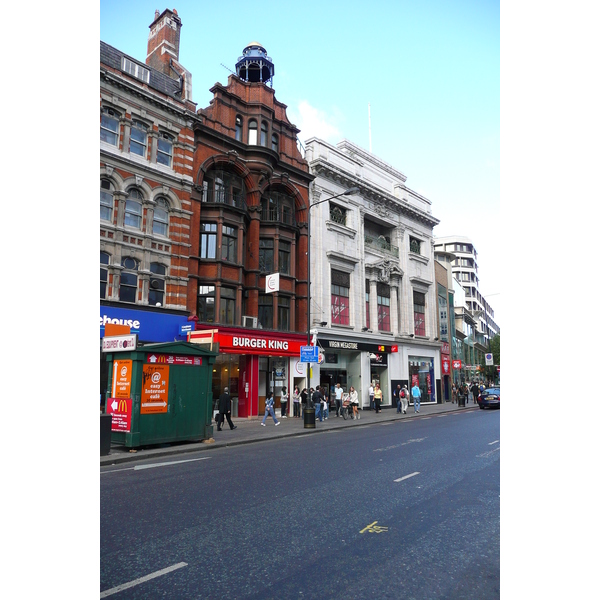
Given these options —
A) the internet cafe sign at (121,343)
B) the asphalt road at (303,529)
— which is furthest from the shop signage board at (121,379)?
the asphalt road at (303,529)

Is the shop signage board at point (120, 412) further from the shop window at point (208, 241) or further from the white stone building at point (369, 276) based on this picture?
the white stone building at point (369, 276)

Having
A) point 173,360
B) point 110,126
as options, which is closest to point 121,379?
point 173,360

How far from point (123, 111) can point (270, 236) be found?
10411mm

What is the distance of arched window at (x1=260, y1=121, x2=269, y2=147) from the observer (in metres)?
28.8

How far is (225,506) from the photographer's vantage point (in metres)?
6.77

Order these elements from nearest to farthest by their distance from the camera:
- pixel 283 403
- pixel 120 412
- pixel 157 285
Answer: pixel 120 412 → pixel 157 285 → pixel 283 403

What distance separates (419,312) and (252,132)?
73.4 ft

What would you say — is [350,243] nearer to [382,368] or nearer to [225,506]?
[382,368]

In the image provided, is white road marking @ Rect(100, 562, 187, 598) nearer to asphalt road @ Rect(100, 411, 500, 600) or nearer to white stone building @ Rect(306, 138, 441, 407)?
asphalt road @ Rect(100, 411, 500, 600)

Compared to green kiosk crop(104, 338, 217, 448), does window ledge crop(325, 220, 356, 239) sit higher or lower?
higher

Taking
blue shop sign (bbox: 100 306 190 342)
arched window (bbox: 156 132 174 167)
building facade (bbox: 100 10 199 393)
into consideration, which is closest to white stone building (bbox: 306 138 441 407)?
building facade (bbox: 100 10 199 393)

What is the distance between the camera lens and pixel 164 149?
79.7ft

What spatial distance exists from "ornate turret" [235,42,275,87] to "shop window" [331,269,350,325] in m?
14.5

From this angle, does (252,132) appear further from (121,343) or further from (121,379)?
(121,379)
